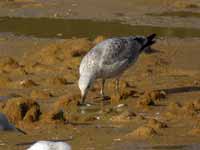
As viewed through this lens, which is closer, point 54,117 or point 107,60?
point 54,117

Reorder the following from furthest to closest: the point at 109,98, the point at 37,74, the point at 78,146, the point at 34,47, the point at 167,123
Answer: the point at 34,47, the point at 37,74, the point at 109,98, the point at 167,123, the point at 78,146

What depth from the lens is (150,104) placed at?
12609 mm

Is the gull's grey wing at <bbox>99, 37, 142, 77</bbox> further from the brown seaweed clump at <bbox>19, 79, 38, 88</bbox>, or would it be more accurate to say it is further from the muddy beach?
the brown seaweed clump at <bbox>19, 79, 38, 88</bbox>

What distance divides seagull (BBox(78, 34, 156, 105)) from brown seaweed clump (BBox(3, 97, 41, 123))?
1.42 meters

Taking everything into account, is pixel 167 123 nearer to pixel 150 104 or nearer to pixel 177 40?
pixel 150 104

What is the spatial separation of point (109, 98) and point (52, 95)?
2.63 ft

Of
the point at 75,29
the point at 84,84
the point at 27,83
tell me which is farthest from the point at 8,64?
the point at 75,29

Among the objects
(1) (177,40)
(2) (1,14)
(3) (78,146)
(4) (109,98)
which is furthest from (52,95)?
(2) (1,14)

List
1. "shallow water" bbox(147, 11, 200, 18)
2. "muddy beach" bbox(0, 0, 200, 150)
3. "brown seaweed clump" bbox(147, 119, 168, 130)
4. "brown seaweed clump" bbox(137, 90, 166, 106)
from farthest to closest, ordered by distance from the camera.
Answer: "shallow water" bbox(147, 11, 200, 18)
"brown seaweed clump" bbox(137, 90, 166, 106)
"brown seaweed clump" bbox(147, 119, 168, 130)
"muddy beach" bbox(0, 0, 200, 150)

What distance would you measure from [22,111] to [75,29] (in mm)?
8380

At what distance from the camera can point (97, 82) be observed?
14711 millimetres

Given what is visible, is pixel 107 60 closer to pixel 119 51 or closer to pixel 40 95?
pixel 119 51

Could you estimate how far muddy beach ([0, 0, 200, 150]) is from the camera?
35.1ft

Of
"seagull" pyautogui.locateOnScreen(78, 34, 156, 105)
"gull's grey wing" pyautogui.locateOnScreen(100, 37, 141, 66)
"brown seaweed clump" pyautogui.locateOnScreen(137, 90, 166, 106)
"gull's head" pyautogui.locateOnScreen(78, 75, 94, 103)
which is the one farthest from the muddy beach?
"gull's grey wing" pyautogui.locateOnScreen(100, 37, 141, 66)
